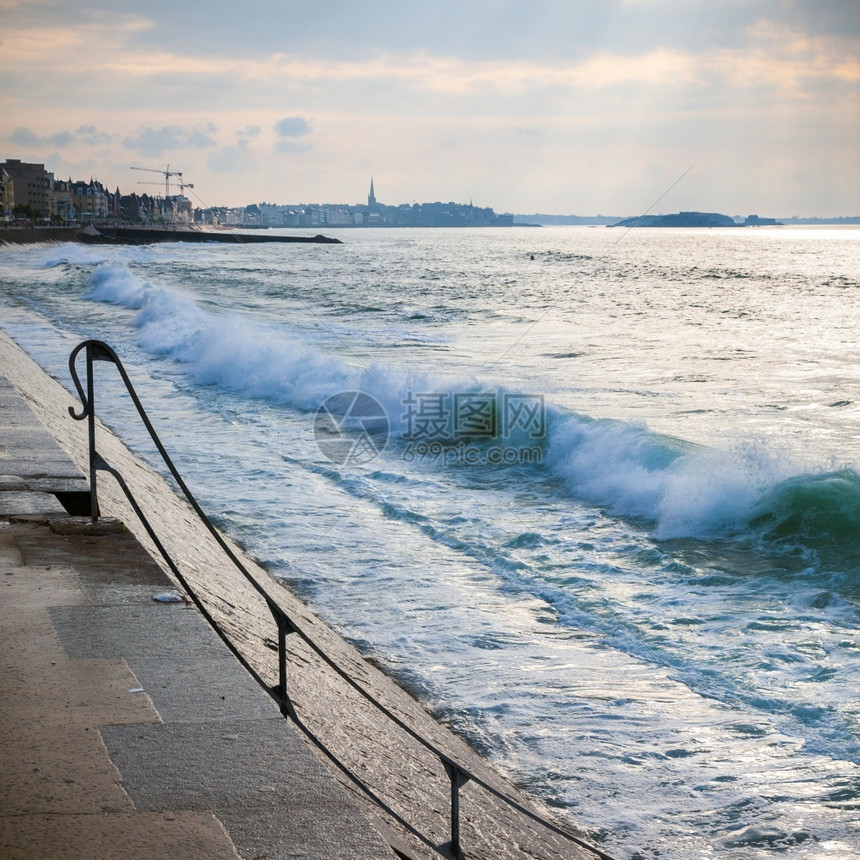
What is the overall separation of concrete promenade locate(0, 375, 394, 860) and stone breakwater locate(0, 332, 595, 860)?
0.88 feet

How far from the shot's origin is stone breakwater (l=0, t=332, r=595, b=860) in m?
3.36

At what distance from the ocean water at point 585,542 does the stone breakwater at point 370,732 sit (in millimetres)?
249

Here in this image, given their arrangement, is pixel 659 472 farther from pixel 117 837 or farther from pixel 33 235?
pixel 33 235

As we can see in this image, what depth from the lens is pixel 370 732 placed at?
3.94 meters

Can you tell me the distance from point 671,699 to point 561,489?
17.7ft

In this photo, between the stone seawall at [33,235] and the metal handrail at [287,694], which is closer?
the metal handrail at [287,694]

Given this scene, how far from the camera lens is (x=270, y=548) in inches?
294

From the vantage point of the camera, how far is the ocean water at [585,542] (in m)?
4.34

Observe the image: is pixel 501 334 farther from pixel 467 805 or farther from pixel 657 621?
pixel 467 805

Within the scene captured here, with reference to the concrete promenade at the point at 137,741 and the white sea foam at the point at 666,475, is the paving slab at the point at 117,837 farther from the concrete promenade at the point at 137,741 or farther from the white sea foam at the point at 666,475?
the white sea foam at the point at 666,475

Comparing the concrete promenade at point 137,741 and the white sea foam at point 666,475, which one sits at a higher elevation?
the concrete promenade at point 137,741

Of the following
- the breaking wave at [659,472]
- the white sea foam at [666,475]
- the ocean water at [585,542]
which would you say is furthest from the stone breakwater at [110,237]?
the white sea foam at [666,475]

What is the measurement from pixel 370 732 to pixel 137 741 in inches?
46.5

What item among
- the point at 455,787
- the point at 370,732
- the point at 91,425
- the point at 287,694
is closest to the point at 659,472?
the point at 91,425
